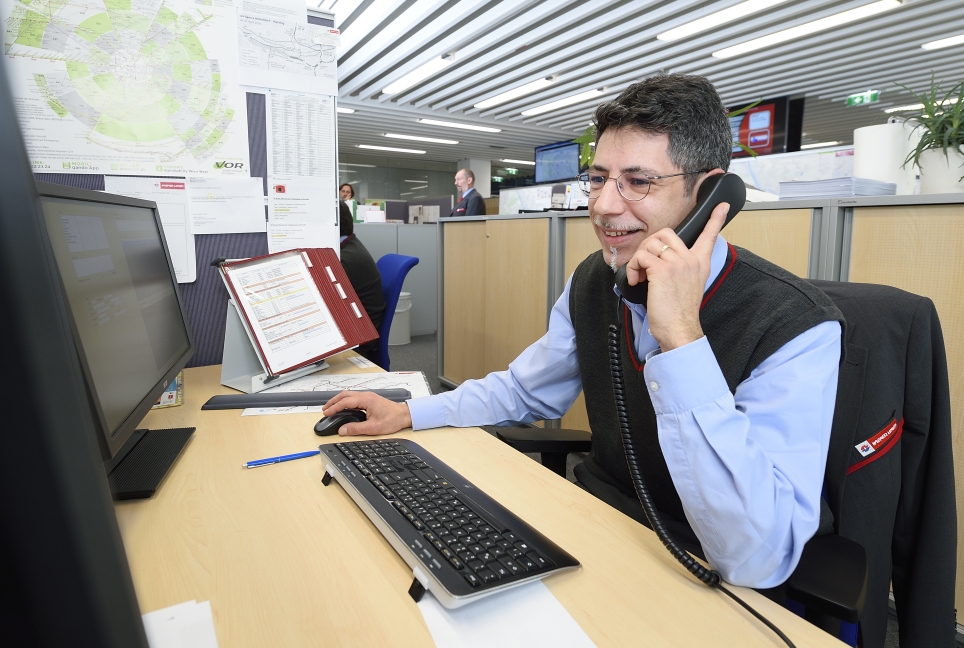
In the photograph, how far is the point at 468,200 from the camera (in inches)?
257

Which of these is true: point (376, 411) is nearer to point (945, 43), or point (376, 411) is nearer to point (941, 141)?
point (941, 141)

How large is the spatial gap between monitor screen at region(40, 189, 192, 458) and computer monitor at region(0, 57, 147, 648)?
1.60ft

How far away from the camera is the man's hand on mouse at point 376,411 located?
3.58 ft

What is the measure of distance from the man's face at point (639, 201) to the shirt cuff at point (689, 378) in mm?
312

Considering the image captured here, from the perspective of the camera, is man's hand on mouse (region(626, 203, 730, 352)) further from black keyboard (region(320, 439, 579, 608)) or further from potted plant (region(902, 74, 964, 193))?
potted plant (region(902, 74, 964, 193))

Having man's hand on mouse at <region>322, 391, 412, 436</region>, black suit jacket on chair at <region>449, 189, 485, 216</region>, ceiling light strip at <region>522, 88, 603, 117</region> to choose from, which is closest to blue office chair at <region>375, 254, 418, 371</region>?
man's hand on mouse at <region>322, 391, 412, 436</region>

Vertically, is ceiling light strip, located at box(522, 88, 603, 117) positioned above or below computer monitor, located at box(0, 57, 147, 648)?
above

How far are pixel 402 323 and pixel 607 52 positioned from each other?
4434 millimetres

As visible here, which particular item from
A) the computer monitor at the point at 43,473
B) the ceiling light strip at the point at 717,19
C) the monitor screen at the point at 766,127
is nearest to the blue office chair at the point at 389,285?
the computer monitor at the point at 43,473

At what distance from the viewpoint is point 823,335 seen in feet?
2.72

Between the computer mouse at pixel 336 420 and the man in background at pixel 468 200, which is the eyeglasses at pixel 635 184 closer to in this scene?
the computer mouse at pixel 336 420

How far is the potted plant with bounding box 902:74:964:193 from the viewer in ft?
4.82

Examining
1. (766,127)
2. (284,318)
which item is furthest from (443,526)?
(766,127)

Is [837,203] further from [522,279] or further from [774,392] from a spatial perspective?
[522,279]
